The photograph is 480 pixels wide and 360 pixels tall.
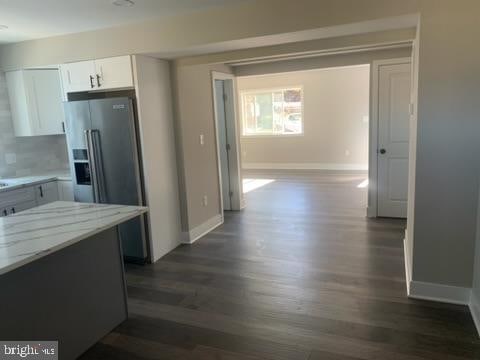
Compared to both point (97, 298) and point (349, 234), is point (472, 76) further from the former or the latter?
point (97, 298)

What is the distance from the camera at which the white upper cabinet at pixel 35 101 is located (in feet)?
13.3

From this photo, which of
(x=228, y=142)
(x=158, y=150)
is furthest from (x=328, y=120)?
(x=158, y=150)

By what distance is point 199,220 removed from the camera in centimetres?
452

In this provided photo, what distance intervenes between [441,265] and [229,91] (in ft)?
12.5

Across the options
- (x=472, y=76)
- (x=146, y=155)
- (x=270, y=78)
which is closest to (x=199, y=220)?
(x=146, y=155)

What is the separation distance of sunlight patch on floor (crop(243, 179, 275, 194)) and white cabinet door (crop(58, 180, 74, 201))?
3.72 meters

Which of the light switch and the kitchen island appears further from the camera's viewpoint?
the light switch

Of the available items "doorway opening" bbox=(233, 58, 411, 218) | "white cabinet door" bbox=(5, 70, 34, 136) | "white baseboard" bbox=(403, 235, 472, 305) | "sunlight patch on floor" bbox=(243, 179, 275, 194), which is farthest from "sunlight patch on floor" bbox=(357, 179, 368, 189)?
"white cabinet door" bbox=(5, 70, 34, 136)

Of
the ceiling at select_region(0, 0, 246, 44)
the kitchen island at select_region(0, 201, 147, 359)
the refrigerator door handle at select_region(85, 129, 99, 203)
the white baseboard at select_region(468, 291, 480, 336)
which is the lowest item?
the white baseboard at select_region(468, 291, 480, 336)

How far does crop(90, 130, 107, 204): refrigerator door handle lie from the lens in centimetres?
361

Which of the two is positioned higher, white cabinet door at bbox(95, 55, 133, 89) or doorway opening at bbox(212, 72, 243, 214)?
white cabinet door at bbox(95, 55, 133, 89)

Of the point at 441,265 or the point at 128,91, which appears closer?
the point at 441,265

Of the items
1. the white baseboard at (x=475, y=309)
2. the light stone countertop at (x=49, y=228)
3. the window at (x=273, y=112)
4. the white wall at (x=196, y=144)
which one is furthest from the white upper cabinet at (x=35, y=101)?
the window at (x=273, y=112)

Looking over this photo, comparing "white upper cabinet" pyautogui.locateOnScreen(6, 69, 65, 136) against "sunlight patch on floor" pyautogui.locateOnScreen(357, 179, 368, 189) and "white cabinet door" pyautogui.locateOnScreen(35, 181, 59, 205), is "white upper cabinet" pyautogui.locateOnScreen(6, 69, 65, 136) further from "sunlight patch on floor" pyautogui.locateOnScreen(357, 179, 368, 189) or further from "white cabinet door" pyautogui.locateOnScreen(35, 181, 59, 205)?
"sunlight patch on floor" pyautogui.locateOnScreen(357, 179, 368, 189)
